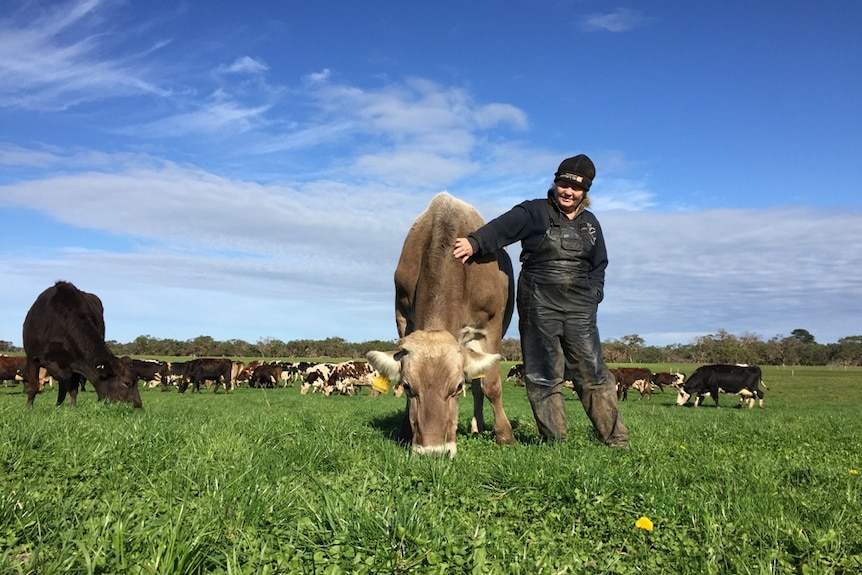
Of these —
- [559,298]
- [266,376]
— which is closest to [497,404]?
[559,298]

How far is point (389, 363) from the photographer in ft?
19.8

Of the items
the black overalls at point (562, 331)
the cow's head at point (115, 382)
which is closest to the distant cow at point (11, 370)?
the cow's head at point (115, 382)

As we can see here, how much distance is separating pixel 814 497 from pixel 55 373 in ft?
46.1

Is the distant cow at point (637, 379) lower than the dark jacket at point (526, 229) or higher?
lower

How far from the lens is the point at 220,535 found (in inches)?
113

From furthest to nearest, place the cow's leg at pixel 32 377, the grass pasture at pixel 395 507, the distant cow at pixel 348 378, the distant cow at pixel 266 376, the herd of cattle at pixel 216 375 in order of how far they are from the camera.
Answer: the distant cow at pixel 266 376 < the distant cow at pixel 348 378 < the herd of cattle at pixel 216 375 < the cow's leg at pixel 32 377 < the grass pasture at pixel 395 507

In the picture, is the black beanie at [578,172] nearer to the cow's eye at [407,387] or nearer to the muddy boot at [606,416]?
the muddy boot at [606,416]

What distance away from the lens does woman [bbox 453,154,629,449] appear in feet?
21.9

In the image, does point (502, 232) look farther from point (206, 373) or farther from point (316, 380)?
point (206, 373)

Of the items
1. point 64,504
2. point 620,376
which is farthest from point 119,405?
point 620,376

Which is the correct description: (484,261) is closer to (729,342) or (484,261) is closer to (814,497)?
(814,497)

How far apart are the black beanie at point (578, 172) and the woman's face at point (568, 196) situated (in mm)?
66

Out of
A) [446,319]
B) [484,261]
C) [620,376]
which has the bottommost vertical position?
[620,376]

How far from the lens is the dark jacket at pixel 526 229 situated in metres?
6.74
